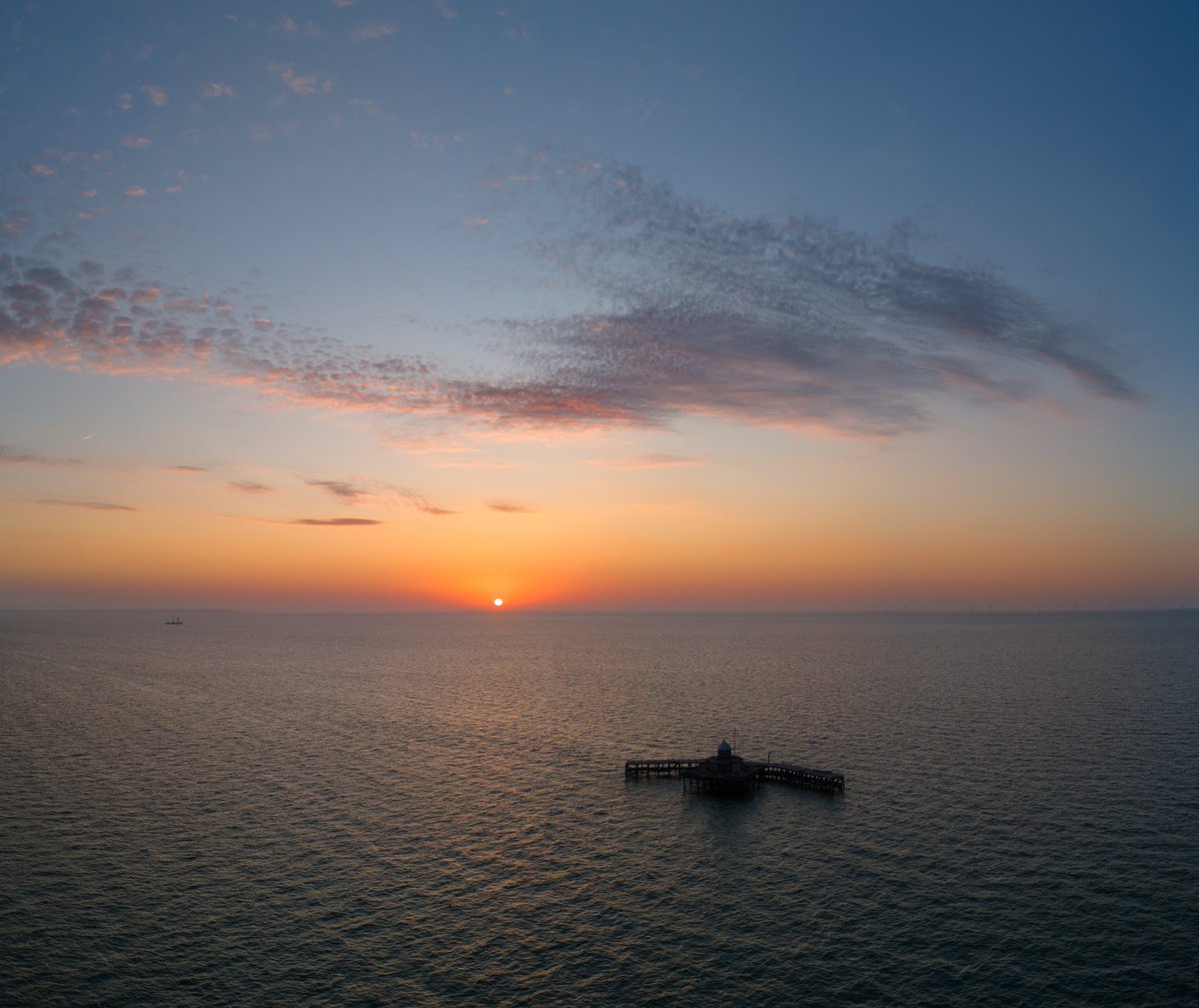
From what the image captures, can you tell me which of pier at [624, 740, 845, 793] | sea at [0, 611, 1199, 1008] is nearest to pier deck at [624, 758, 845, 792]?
pier at [624, 740, 845, 793]

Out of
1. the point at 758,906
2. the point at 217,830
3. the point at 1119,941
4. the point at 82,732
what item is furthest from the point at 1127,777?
the point at 82,732

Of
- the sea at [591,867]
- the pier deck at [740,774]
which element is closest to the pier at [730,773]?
the pier deck at [740,774]

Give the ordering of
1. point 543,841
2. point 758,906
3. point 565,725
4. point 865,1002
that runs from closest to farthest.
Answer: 1. point 865,1002
2. point 758,906
3. point 543,841
4. point 565,725

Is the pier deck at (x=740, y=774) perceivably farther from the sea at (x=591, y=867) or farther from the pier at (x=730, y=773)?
the sea at (x=591, y=867)

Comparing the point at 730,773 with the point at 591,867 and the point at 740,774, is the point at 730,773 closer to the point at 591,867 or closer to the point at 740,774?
the point at 740,774

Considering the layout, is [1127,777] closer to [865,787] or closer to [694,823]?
[865,787]
